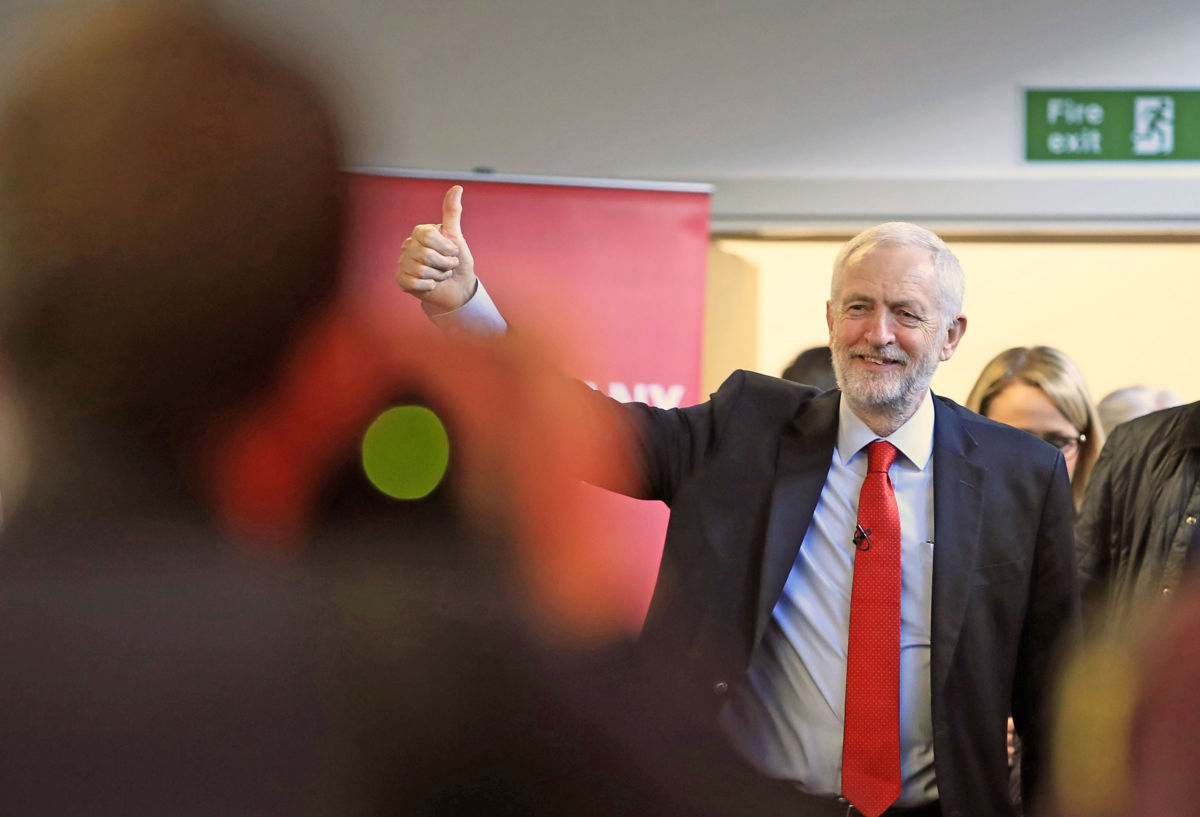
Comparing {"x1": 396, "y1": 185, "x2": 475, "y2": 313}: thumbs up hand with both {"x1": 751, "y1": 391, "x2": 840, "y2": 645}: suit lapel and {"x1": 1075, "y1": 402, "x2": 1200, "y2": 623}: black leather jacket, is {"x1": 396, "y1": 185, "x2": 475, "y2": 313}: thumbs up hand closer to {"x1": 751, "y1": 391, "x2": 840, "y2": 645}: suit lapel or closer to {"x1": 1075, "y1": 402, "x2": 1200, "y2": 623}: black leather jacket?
{"x1": 751, "y1": 391, "x2": 840, "y2": 645}: suit lapel

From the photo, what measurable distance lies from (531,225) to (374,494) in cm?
299

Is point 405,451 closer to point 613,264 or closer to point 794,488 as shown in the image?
point 794,488

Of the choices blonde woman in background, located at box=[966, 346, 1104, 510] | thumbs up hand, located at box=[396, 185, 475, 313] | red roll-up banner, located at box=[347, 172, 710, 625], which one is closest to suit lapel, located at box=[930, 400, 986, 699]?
thumbs up hand, located at box=[396, 185, 475, 313]

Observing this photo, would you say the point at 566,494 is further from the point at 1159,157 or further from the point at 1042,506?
the point at 1159,157

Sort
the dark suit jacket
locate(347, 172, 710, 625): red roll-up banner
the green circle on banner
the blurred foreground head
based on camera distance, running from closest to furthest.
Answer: the blurred foreground head, the green circle on banner, the dark suit jacket, locate(347, 172, 710, 625): red roll-up banner

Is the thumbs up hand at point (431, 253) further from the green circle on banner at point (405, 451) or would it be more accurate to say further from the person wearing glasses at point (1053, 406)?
the person wearing glasses at point (1053, 406)

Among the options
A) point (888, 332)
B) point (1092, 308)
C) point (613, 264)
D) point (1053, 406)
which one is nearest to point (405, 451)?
point (888, 332)

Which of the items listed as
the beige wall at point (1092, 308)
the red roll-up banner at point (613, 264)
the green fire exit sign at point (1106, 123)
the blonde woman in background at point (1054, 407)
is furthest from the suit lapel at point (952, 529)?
the green fire exit sign at point (1106, 123)

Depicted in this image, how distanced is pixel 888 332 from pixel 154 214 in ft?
5.07

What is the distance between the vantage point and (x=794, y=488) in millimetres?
1711

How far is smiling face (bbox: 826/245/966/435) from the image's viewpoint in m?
1.79

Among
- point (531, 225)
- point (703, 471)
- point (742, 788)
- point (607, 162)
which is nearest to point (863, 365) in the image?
point (703, 471)

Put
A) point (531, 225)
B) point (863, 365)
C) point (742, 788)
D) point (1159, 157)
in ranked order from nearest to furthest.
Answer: point (742, 788) < point (863, 365) < point (531, 225) < point (1159, 157)

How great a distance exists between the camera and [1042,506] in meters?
1.68
